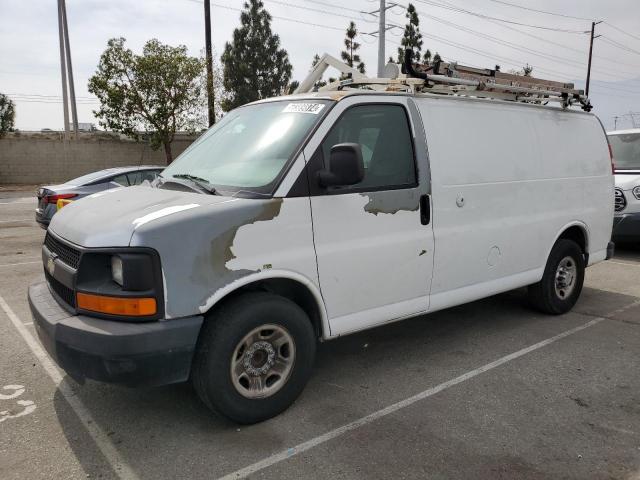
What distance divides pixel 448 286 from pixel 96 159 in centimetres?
2738

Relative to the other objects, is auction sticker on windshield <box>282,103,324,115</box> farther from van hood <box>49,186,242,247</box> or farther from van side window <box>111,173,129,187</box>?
van side window <box>111,173,129,187</box>

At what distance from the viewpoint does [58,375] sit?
13.7 feet

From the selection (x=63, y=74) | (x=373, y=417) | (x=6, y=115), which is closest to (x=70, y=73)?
(x=63, y=74)

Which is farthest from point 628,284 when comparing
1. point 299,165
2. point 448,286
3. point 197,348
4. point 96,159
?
point 96,159

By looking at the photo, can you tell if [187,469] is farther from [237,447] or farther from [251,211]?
[251,211]

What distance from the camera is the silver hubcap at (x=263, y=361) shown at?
3307 mm

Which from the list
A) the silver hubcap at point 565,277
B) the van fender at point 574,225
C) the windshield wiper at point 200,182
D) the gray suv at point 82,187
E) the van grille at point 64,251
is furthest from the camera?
the gray suv at point 82,187

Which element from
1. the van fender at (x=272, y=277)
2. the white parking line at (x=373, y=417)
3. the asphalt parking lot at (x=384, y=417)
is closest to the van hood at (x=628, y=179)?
the asphalt parking lot at (x=384, y=417)

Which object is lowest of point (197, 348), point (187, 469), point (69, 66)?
point (187, 469)

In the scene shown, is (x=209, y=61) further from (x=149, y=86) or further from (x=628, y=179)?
(x=628, y=179)

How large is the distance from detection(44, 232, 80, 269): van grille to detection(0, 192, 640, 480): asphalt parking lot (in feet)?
3.38

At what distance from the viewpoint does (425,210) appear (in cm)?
411

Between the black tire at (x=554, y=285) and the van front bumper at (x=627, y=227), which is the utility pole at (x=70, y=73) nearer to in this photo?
the van front bumper at (x=627, y=227)

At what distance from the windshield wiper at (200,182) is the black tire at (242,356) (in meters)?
0.72
